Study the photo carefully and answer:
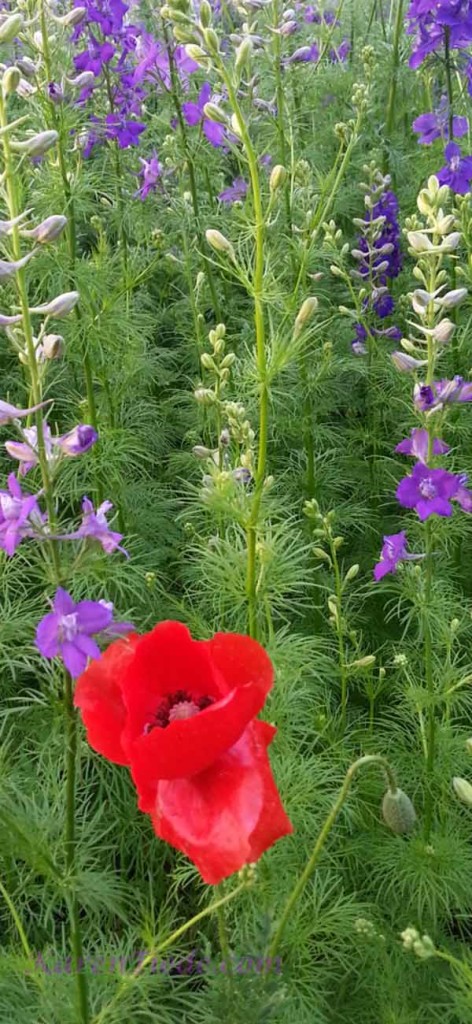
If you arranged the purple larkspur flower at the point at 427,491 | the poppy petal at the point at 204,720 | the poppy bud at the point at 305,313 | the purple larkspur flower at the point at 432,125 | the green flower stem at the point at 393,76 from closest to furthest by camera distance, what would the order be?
the poppy petal at the point at 204,720, the poppy bud at the point at 305,313, the purple larkspur flower at the point at 427,491, the purple larkspur flower at the point at 432,125, the green flower stem at the point at 393,76

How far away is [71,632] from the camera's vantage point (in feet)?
4.42

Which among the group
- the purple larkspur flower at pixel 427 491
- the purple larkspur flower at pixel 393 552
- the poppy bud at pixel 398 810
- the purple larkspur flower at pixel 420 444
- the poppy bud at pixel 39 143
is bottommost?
the purple larkspur flower at pixel 393 552

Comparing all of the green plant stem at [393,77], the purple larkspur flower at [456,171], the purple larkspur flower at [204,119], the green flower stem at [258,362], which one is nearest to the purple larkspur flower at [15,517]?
the green flower stem at [258,362]

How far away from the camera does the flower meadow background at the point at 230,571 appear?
136cm

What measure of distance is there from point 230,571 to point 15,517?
709 millimetres

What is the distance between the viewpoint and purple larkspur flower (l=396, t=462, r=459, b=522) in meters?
2.10

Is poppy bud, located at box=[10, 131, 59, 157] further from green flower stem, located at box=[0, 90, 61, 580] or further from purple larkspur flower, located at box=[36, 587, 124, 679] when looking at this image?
purple larkspur flower, located at box=[36, 587, 124, 679]

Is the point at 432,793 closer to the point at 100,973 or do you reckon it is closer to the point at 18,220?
the point at 100,973

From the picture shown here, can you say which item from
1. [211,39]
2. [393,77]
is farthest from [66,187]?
[393,77]

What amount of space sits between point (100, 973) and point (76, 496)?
1554mm

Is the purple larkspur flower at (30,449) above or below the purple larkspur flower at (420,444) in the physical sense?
above

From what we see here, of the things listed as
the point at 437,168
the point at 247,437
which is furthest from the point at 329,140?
the point at 247,437

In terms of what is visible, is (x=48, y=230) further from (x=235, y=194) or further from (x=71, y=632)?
(x=235, y=194)

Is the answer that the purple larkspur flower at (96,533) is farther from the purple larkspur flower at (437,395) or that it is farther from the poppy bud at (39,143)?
the purple larkspur flower at (437,395)
